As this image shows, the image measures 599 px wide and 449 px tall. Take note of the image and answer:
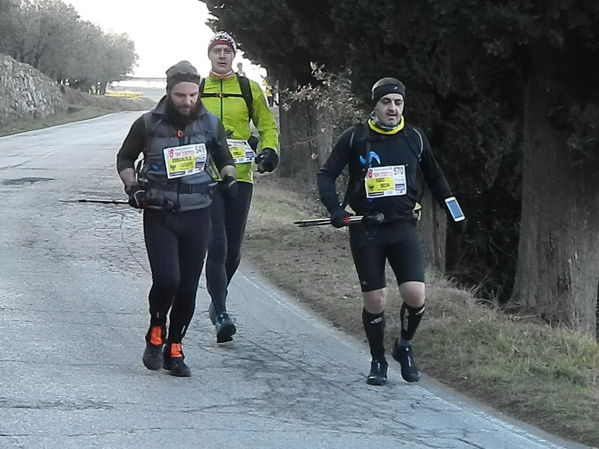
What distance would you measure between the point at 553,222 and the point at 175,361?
15.2 ft

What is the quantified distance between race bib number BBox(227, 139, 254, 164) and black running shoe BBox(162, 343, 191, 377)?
1.48 metres

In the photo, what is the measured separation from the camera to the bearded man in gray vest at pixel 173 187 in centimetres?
650

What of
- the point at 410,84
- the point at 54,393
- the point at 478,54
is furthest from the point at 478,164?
the point at 54,393

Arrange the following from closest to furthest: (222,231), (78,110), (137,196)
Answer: (137,196) < (222,231) < (78,110)

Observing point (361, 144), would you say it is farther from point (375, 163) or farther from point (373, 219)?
point (373, 219)

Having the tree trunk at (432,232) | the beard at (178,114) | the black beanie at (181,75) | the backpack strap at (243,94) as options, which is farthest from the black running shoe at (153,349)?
the tree trunk at (432,232)

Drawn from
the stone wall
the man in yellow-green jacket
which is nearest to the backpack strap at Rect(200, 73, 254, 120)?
the man in yellow-green jacket

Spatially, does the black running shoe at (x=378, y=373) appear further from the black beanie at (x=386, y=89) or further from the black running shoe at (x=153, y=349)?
the black beanie at (x=386, y=89)

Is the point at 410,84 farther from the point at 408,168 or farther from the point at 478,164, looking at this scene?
the point at 408,168

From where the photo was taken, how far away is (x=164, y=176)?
652cm

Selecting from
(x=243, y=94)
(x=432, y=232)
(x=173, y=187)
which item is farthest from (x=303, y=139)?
(x=173, y=187)

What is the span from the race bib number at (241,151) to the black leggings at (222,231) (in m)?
0.17

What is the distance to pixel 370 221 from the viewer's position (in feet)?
21.5

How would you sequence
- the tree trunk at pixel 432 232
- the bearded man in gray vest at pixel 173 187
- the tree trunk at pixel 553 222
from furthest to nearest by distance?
1. the tree trunk at pixel 432 232
2. the tree trunk at pixel 553 222
3. the bearded man in gray vest at pixel 173 187
